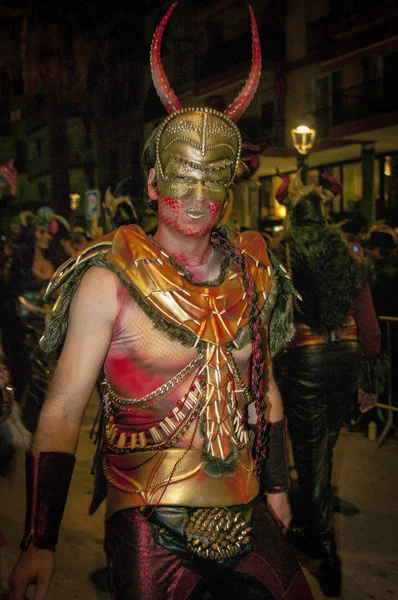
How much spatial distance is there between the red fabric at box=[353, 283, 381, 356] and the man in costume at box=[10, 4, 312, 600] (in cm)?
228

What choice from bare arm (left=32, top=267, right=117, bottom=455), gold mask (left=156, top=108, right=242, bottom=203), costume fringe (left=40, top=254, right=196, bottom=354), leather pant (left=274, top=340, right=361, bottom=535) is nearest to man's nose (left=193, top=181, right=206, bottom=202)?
gold mask (left=156, top=108, right=242, bottom=203)

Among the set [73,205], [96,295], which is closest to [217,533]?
[96,295]

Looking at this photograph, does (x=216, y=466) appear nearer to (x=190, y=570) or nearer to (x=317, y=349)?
(x=190, y=570)

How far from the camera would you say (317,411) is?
14.9 feet

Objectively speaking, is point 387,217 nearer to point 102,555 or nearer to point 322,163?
point 322,163

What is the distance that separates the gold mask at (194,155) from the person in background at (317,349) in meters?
2.12

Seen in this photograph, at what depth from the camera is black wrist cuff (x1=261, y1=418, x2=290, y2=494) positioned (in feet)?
8.88

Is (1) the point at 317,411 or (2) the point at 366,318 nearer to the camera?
(1) the point at 317,411

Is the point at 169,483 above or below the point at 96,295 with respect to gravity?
below

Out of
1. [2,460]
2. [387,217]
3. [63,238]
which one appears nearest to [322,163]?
[387,217]

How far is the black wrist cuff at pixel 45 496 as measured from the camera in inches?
82.4

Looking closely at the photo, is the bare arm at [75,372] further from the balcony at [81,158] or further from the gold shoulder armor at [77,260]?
the balcony at [81,158]

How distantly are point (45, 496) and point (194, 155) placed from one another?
114 centimetres

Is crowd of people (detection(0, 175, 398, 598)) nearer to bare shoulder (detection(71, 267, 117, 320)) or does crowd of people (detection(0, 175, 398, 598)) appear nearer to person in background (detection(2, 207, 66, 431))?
person in background (detection(2, 207, 66, 431))
